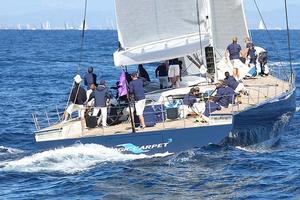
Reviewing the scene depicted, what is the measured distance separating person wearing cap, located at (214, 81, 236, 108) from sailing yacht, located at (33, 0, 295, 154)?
319 millimetres

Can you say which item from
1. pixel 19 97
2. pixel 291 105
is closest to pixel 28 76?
pixel 19 97

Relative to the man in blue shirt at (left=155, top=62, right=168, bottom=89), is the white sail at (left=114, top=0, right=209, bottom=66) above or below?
above

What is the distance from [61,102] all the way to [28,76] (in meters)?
14.6

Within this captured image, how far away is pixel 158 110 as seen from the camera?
23266 mm

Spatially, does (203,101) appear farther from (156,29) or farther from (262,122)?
(156,29)

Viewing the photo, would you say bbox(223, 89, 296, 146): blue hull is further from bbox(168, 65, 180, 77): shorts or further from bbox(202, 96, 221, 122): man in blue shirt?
bbox(168, 65, 180, 77): shorts

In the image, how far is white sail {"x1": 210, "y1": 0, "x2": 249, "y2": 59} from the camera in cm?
2972

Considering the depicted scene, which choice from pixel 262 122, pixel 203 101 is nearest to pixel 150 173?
pixel 203 101

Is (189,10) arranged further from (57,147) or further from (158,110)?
(57,147)

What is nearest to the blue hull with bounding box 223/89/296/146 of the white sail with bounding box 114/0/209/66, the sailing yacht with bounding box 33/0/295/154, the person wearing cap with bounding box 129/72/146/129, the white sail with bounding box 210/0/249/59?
the sailing yacht with bounding box 33/0/295/154

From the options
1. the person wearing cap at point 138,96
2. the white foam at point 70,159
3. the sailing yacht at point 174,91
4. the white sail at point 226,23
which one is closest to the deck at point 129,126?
the sailing yacht at point 174,91

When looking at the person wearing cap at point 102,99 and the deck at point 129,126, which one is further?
the person wearing cap at point 102,99

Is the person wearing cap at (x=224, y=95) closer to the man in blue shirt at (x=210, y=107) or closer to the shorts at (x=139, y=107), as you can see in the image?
the man in blue shirt at (x=210, y=107)

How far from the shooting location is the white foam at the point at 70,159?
20.6m
